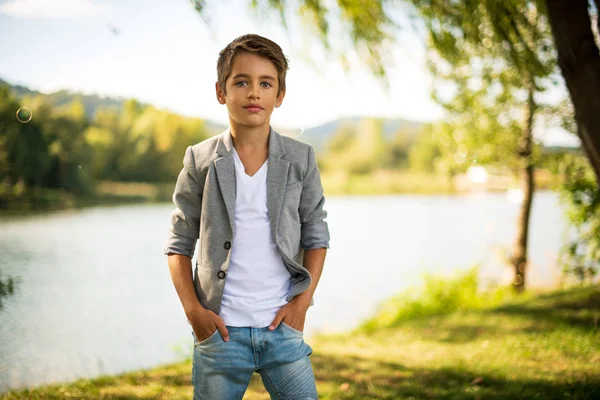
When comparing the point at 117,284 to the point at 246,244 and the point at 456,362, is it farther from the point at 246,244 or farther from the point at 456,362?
the point at 246,244

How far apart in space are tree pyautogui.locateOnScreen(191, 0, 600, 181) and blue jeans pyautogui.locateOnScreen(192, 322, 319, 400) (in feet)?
7.14

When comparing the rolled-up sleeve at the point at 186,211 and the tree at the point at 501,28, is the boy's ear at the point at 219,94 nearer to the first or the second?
the rolled-up sleeve at the point at 186,211

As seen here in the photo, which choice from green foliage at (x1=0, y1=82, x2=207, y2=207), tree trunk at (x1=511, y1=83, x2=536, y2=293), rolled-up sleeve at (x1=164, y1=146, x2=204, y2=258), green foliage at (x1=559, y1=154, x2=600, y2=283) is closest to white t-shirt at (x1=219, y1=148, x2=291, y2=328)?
rolled-up sleeve at (x1=164, y1=146, x2=204, y2=258)

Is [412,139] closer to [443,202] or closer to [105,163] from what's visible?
[443,202]

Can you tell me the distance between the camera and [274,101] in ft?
6.56

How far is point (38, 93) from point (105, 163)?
2.03m

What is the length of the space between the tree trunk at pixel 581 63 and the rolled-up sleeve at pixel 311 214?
187cm

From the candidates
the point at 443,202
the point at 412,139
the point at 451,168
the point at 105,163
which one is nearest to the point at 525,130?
the point at 451,168

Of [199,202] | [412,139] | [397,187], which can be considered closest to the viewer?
[199,202]

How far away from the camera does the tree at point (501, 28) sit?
306 centimetres

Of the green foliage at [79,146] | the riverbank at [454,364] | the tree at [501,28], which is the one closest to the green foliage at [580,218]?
the riverbank at [454,364]

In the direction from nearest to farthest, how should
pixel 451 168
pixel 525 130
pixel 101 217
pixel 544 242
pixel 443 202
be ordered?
pixel 101 217 → pixel 525 130 → pixel 451 168 → pixel 544 242 → pixel 443 202

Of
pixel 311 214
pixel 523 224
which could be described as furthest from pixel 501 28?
pixel 523 224

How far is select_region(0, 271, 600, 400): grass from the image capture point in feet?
Result: 12.0
